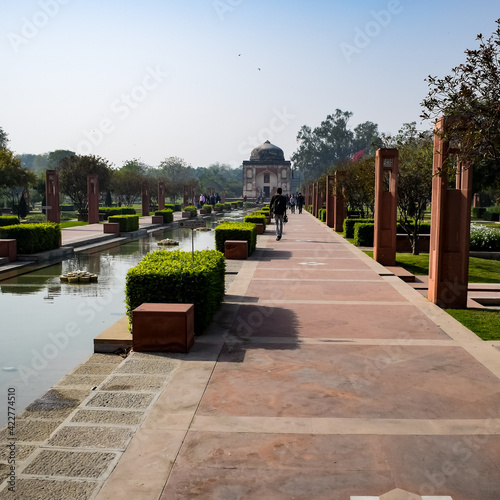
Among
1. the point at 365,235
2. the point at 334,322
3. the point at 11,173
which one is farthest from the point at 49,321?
the point at 11,173

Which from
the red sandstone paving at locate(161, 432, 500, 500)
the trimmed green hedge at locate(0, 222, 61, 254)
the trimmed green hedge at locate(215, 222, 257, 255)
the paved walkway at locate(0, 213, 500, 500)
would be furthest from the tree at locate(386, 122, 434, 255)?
the red sandstone paving at locate(161, 432, 500, 500)

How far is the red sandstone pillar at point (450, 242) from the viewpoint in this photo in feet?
25.1

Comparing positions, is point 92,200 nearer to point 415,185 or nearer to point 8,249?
point 8,249

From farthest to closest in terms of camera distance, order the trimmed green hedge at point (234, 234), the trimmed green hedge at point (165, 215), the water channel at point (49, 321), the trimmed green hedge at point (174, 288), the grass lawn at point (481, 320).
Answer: the trimmed green hedge at point (165, 215)
the trimmed green hedge at point (234, 234)
the grass lawn at point (481, 320)
the trimmed green hedge at point (174, 288)
the water channel at point (49, 321)

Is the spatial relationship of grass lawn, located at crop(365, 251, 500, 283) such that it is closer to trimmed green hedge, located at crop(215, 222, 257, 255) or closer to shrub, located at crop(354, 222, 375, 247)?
shrub, located at crop(354, 222, 375, 247)

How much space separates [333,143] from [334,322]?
92.6 m

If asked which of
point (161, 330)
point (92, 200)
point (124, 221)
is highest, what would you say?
point (92, 200)

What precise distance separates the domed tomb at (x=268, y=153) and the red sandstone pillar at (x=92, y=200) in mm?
63254

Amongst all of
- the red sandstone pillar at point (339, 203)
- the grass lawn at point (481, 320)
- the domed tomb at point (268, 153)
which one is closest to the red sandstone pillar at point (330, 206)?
the red sandstone pillar at point (339, 203)

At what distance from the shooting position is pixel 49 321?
24.5ft

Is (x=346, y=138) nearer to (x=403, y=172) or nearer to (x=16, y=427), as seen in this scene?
(x=403, y=172)

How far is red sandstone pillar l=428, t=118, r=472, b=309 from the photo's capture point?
7.64m

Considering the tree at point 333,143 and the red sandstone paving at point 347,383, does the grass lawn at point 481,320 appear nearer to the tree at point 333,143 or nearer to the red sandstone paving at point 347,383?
the red sandstone paving at point 347,383

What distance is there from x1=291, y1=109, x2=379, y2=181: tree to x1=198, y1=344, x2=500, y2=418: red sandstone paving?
91.3 m
